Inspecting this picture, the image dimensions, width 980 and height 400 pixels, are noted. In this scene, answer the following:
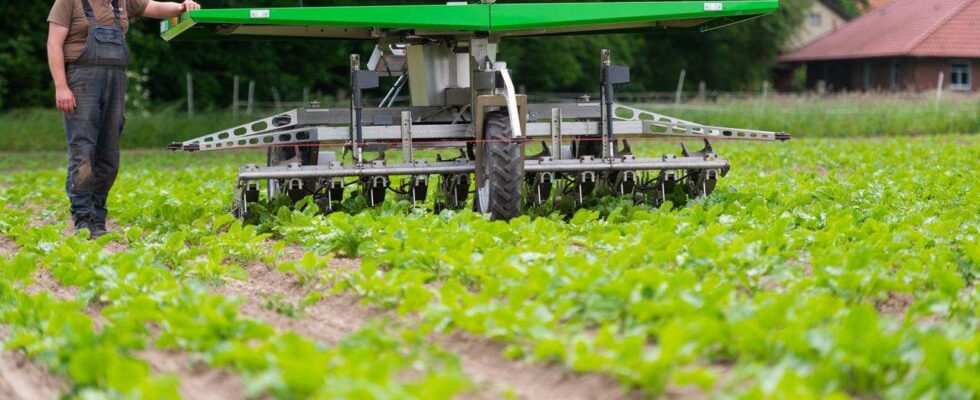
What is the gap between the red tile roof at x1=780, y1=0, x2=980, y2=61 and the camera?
4875 cm

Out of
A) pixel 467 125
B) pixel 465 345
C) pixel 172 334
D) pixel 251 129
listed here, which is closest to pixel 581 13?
pixel 467 125

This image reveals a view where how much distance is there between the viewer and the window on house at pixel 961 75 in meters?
49.8

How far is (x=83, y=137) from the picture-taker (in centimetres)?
916

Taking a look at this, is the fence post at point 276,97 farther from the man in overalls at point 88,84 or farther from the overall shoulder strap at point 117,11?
the overall shoulder strap at point 117,11

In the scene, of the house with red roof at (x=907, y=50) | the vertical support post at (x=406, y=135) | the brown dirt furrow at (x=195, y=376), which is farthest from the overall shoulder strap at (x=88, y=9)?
the house with red roof at (x=907, y=50)

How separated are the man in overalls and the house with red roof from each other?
40.8 metres

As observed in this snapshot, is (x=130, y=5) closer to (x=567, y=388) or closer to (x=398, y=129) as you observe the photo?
(x=398, y=129)

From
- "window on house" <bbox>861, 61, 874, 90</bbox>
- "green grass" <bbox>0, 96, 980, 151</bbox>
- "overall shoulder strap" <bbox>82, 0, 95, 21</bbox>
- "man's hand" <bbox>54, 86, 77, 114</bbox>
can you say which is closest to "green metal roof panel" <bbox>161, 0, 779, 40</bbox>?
"overall shoulder strap" <bbox>82, 0, 95, 21</bbox>

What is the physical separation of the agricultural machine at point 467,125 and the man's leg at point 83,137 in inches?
25.4

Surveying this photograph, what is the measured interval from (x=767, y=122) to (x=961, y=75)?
2387 centimetres

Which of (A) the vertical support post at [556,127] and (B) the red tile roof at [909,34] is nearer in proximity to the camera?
(A) the vertical support post at [556,127]

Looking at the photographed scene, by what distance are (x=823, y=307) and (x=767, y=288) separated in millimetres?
1031

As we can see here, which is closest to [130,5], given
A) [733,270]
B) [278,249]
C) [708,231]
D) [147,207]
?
[147,207]

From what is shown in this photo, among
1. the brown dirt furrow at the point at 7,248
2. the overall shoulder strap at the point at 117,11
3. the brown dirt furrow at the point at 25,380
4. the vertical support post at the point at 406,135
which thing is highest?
the overall shoulder strap at the point at 117,11
